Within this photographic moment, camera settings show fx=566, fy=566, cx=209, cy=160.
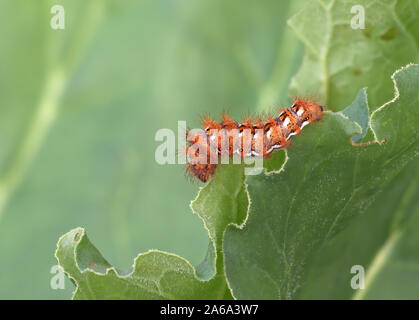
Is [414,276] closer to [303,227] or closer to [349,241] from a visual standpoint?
[349,241]

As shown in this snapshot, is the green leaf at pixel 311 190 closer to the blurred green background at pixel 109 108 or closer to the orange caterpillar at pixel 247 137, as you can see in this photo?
the orange caterpillar at pixel 247 137

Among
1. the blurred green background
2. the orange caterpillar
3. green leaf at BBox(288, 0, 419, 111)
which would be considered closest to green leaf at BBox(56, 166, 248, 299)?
the orange caterpillar

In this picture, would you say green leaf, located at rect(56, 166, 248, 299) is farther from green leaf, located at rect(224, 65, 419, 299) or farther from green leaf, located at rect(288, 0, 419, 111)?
green leaf, located at rect(288, 0, 419, 111)

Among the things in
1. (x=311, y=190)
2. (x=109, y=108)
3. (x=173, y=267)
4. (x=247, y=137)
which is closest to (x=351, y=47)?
(x=247, y=137)

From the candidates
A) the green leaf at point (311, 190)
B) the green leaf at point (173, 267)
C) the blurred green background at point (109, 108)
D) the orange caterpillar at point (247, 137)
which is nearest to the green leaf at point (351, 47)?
the orange caterpillar at point (247, 137)

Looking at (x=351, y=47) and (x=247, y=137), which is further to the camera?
(x=351, y=47)

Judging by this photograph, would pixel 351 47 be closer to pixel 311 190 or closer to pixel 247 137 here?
pixel 247 137

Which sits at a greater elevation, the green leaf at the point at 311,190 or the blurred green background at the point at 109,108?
the blurred green background at the point at 109,108

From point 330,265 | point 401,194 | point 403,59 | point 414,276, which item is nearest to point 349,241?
point 330,265
